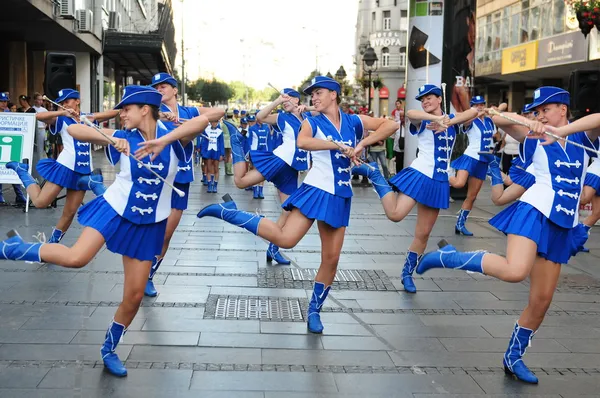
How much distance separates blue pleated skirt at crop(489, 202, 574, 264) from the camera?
5277 millimetres

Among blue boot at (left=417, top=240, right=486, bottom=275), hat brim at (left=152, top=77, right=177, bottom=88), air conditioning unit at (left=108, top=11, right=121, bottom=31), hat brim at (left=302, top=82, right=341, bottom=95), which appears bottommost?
blue boot at (left=417, top=240, right=486, bottom=275)

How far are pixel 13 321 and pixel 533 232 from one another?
440cm

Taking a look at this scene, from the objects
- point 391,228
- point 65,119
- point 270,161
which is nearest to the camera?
point 270,161

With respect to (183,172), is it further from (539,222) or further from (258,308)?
(539,222)

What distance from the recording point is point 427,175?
323 inches

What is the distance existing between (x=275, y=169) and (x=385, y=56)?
2798 inches

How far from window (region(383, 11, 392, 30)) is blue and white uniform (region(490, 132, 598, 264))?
7661cm

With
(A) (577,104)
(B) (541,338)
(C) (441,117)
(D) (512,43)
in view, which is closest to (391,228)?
(A) (577,104)

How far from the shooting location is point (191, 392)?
5.12m

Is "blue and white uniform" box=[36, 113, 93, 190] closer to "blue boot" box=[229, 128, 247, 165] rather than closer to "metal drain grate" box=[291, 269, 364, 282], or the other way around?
"blue boot" box=[229, 128, 247, 165]

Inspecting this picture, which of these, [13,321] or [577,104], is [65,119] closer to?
[13,321]

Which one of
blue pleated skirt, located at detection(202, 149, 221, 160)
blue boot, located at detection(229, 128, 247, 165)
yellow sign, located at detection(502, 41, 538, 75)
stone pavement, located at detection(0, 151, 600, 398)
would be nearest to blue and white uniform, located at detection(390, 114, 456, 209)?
stone pavement, located at detection(0, 151, 600, 398)

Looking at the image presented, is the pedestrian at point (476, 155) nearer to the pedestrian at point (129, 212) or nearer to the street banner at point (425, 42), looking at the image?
the street banner at point (425, 42)

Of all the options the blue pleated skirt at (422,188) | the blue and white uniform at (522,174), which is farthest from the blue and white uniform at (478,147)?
the blue and white uniform at (522,174)
